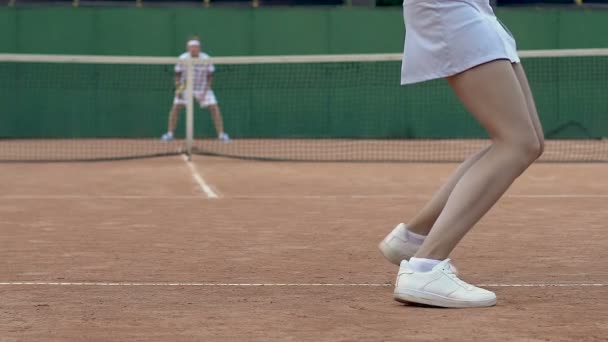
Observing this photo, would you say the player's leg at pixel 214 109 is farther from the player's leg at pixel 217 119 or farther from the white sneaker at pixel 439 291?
the white sneaker at pixel 439 291

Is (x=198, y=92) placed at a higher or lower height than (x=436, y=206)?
lower

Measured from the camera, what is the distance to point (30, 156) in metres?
16.0

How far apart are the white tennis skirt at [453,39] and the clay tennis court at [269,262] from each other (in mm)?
872

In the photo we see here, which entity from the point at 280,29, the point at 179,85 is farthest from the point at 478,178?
the point at 280,29

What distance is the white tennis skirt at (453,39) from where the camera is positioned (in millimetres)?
4480

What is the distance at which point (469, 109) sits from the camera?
15.0ft

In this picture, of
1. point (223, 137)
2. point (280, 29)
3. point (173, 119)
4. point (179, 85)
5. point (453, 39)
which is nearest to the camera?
point (453, 39)

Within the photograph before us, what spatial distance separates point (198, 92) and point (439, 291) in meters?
14.4

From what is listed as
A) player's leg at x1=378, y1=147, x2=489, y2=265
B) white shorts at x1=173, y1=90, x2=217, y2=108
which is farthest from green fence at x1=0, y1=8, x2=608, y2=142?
player's leg at x1=378, y1=147, x2=489, y2=265

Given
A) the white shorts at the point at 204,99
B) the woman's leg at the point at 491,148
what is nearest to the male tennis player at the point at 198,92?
the white shorts at the point at 204,99

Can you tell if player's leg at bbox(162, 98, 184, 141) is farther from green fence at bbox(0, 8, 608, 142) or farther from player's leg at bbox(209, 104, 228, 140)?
green fence at bbox(0, 8, 608, 142)

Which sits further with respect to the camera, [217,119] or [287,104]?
[287,104]

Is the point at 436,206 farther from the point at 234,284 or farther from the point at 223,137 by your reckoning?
the point at 223,137

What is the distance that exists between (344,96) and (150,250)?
43.1ft
